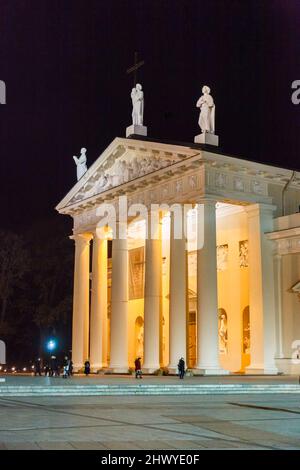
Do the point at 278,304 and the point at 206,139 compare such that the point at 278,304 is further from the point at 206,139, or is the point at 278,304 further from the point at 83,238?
the point at 83,238

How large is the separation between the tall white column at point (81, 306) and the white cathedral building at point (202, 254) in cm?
116

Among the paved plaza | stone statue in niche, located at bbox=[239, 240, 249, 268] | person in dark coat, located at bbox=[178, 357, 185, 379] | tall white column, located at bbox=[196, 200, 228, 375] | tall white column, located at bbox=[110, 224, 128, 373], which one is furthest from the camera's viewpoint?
tall white column, located at bbox=[110, 224, 128, 373]

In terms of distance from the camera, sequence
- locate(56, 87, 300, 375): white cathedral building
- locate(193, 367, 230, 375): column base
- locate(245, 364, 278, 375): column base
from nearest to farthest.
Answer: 1. locate(193, 367, 230, 375): column base
2. locate(56, 87, 300, 375): white cathedral building
3. locate(245, 364, 278, 375): column base

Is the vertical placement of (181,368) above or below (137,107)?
below

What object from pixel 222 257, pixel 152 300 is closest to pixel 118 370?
pixel 152 300

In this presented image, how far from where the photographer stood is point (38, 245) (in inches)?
2325

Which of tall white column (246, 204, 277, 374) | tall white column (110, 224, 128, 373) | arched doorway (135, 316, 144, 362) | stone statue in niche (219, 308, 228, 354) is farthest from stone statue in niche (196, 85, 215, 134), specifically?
arched doorway (135, 316, 144, 362)

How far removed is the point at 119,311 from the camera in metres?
38.5

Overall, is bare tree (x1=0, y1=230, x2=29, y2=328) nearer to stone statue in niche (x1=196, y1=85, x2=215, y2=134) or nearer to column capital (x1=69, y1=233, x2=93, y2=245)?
column capital (x1=69, y1=233, x2=93, y2=245)

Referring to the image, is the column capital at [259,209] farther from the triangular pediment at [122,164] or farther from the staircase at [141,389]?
the staircase at [141,389]

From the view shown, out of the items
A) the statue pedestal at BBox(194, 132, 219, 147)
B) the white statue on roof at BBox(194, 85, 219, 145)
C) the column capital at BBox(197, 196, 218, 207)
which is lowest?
the column capital at BBox(197, 196, 218, 207)

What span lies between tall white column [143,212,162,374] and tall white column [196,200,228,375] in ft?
13.7

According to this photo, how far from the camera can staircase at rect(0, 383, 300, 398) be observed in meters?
22.6

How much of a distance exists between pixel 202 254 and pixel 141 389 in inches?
397
